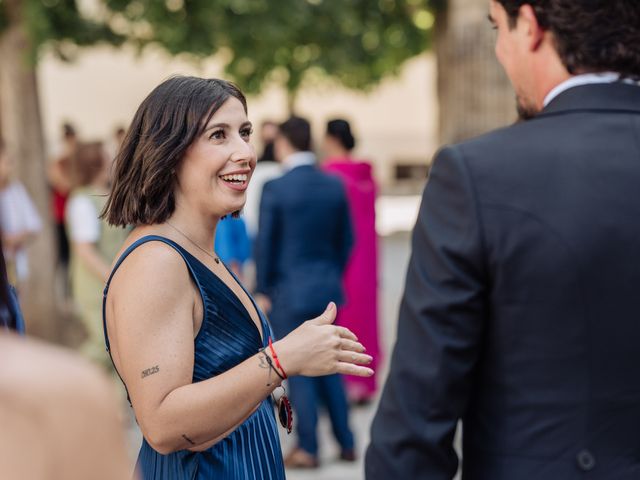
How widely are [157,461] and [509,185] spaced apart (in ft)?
3.80

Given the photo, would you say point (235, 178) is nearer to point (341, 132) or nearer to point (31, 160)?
point (341, 132)

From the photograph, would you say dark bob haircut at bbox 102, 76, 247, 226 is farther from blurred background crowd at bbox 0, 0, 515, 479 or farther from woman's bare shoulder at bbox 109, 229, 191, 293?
blurred background crowd at bbox 0, 0, 515, 479

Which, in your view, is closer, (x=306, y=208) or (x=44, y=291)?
(x=306, y=208)

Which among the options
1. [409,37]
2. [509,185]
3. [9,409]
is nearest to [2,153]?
[509,185]

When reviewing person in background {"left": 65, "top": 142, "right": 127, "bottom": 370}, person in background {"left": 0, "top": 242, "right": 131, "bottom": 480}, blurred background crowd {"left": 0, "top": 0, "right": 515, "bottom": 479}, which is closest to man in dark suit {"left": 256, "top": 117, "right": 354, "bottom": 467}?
blurred background crowd {"left": 0, "top": 0, "right": 515, "bottom": 479}

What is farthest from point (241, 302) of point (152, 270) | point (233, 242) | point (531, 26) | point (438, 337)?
point (233, 242)

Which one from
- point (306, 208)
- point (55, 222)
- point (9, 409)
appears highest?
point (9, 409)

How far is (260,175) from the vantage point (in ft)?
23.1

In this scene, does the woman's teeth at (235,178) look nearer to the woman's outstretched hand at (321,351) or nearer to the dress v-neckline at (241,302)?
the dress v-neckline at (241,302)

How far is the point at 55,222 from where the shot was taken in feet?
33.8

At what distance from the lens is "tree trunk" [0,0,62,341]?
30.2 ft

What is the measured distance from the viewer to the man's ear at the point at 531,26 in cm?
181

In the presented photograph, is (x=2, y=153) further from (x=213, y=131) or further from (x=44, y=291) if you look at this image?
(x=213, y=131)

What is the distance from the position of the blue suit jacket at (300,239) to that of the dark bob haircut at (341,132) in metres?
1.25
